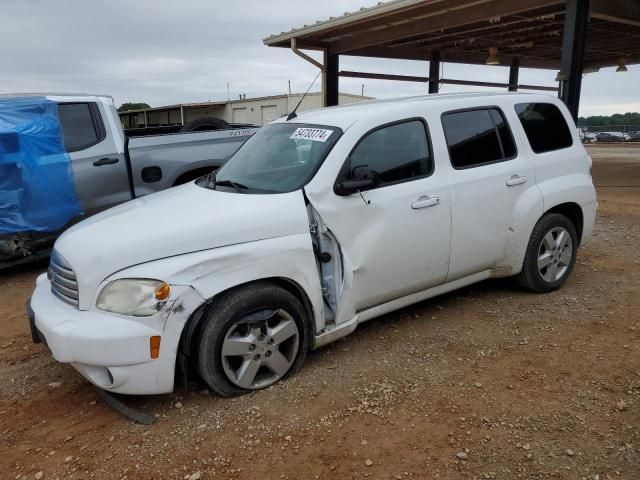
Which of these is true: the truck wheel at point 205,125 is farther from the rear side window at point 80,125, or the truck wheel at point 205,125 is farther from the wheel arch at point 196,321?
the wheel arch at point 196,321

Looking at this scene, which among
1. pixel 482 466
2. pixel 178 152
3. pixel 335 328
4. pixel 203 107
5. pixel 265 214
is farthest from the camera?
pixel 203 107

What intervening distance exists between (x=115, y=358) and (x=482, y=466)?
1.99 meters

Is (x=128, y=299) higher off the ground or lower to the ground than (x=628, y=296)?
higher

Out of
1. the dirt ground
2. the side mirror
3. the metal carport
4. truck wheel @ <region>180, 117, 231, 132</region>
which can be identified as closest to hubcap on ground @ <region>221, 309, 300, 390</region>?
the dirt ground

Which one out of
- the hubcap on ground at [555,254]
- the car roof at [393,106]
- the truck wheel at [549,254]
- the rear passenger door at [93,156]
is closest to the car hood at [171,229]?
the car roof at [393,106]

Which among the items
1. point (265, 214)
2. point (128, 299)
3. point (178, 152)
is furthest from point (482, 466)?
point (178, 152)

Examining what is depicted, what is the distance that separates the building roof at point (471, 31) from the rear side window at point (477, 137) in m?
4.87

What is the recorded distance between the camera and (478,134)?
421 centimetres

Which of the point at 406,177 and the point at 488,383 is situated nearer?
the point at 488,383

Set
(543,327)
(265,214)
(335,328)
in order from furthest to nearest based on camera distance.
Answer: (543,327) < (335,328) < (265,214)

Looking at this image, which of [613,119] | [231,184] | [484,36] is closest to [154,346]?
[231,184]

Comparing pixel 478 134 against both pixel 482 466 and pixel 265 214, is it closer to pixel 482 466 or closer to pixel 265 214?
pixel 265 214

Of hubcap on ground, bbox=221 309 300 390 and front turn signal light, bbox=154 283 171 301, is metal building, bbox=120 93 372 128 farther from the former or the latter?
front turn signal light, bbox=154 283 171 301

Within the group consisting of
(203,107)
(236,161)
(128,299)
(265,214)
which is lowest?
(128,299)
